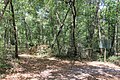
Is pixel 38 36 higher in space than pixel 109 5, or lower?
lower

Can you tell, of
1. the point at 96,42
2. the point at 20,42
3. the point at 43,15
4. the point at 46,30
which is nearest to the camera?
the point at 96,42

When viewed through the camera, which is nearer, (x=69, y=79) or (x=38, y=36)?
(x=69, y=79)

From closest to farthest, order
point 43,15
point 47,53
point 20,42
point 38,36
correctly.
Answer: point 47,53 → point 43,15 → point 38,36 → point 20,42

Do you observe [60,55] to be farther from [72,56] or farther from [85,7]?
[85,7]

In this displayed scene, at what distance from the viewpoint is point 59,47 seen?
19.2 m

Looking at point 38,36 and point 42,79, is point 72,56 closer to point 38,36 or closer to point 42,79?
point 42,79

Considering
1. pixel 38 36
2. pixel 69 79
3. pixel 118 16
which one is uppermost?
pixel 118 16

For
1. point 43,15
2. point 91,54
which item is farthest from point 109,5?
point 43,15

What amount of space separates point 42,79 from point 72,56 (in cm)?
804

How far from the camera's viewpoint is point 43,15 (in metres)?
27.4

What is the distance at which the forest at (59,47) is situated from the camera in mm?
10539

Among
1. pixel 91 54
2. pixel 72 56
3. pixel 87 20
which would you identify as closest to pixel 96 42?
pixel 87 20

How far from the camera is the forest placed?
1054cm

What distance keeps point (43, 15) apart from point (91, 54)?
459 inches
